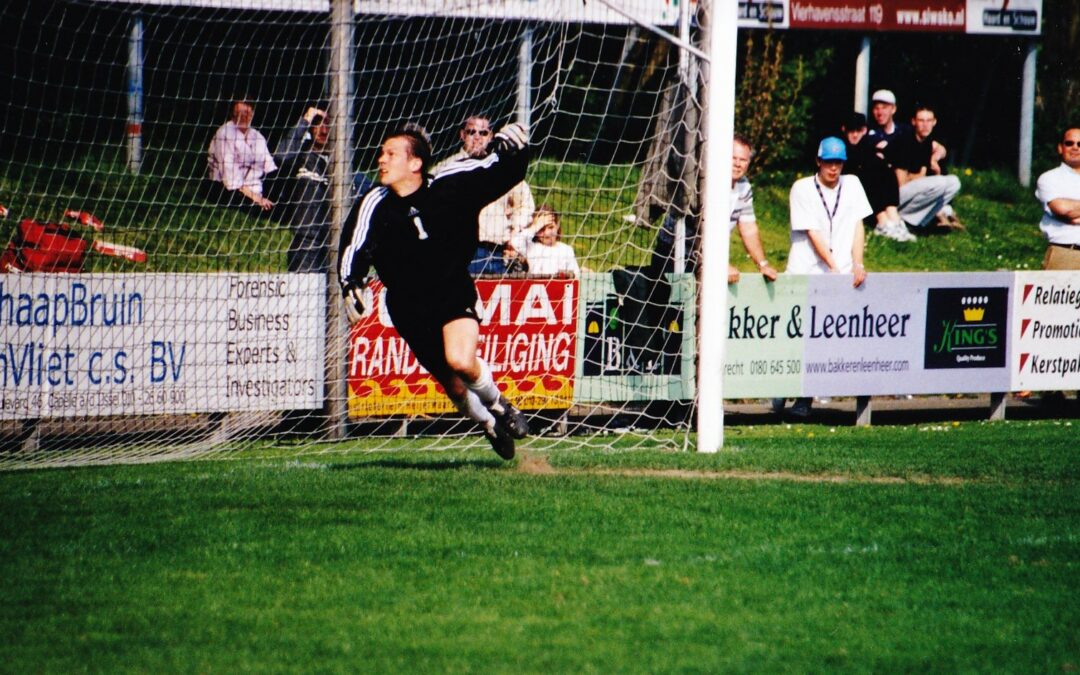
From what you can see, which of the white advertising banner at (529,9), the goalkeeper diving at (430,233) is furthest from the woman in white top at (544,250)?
the goalkeeper diving at (430,233)

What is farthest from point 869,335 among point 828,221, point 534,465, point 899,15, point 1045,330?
point 899,15

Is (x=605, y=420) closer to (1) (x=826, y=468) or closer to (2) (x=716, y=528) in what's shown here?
(1) (x=826, y=468)

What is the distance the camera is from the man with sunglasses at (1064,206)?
13.5m

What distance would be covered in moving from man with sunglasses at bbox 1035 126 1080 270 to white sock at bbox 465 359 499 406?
6860mm

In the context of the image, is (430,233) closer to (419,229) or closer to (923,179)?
(419,229)

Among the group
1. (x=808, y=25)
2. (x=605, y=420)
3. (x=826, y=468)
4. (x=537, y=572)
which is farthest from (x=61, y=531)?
(x=808, y=25)

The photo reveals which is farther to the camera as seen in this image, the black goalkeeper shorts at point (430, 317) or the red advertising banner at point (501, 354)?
the red advertising banner at point (501, 354)

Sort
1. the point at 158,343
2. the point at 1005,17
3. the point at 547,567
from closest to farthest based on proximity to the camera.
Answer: the point at 547,567, the point at 158,343, the point at 1005,17

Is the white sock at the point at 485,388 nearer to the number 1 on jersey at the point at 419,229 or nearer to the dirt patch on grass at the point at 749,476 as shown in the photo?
the dirt patch on grass at the point at 749,476

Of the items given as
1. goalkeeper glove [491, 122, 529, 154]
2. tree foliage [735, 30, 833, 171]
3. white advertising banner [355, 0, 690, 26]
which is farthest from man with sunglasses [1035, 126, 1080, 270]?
tree foliage [735, 30, 833, 171]

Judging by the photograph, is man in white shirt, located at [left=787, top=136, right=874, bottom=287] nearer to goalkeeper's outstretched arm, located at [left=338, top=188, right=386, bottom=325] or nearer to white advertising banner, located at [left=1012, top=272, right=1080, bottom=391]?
white advertising banner, located at [left=1012, top=272, right=1080, bottom=391]

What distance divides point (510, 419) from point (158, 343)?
3.44 metres

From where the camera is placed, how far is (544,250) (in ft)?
39.3

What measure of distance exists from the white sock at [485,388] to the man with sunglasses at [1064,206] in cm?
686
